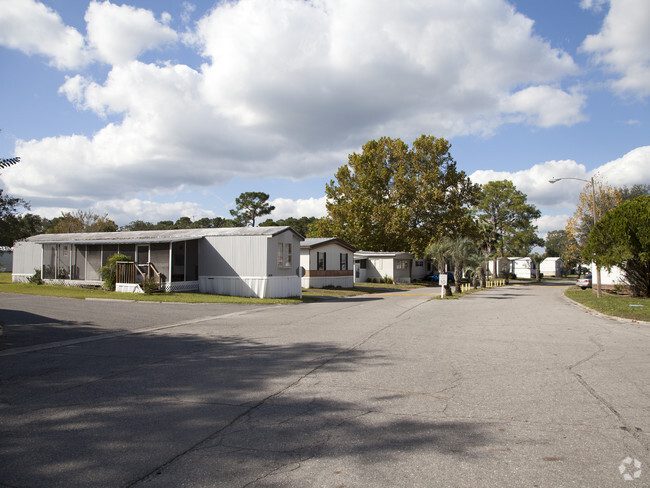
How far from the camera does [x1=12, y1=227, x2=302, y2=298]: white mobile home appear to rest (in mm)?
23594

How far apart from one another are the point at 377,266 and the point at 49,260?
27.3 metres

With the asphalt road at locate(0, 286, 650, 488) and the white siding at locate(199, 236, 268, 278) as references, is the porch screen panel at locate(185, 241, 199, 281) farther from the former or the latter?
the asphalt road at locate(0, 286, 650, 488)

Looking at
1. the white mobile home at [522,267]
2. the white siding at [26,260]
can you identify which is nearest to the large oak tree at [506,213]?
the white mobile home at [522,267]

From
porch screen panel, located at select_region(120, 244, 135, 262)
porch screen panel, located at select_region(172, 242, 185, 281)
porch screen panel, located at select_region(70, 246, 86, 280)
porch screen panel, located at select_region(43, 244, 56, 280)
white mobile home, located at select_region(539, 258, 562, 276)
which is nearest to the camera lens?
porch screen panel, located at select_region(172, 242, 185, 281)

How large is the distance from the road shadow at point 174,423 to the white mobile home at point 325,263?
976 inches

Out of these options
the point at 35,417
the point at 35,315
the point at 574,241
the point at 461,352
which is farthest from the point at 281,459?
the point at 574,241

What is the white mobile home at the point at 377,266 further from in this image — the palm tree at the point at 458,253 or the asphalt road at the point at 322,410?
the asphalt road at the point at 322,410

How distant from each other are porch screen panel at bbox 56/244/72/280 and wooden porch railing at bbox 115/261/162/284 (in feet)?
19.2

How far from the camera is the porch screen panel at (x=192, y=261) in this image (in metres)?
25.1

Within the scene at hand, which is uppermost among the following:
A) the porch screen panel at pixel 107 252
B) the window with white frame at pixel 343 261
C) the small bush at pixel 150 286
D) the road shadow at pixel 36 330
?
the porch screen panel at pixel 107 252

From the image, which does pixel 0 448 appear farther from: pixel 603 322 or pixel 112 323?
pixel 603 322

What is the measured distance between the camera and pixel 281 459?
3.99 metres

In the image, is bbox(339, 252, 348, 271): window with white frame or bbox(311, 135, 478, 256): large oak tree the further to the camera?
bbox(311, 135, 478, 256): large oak tree

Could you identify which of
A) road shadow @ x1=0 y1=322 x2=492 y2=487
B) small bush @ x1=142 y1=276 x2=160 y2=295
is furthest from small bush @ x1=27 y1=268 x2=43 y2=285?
road shadow @ x1=0 y1=322 x2=492 y2=487
